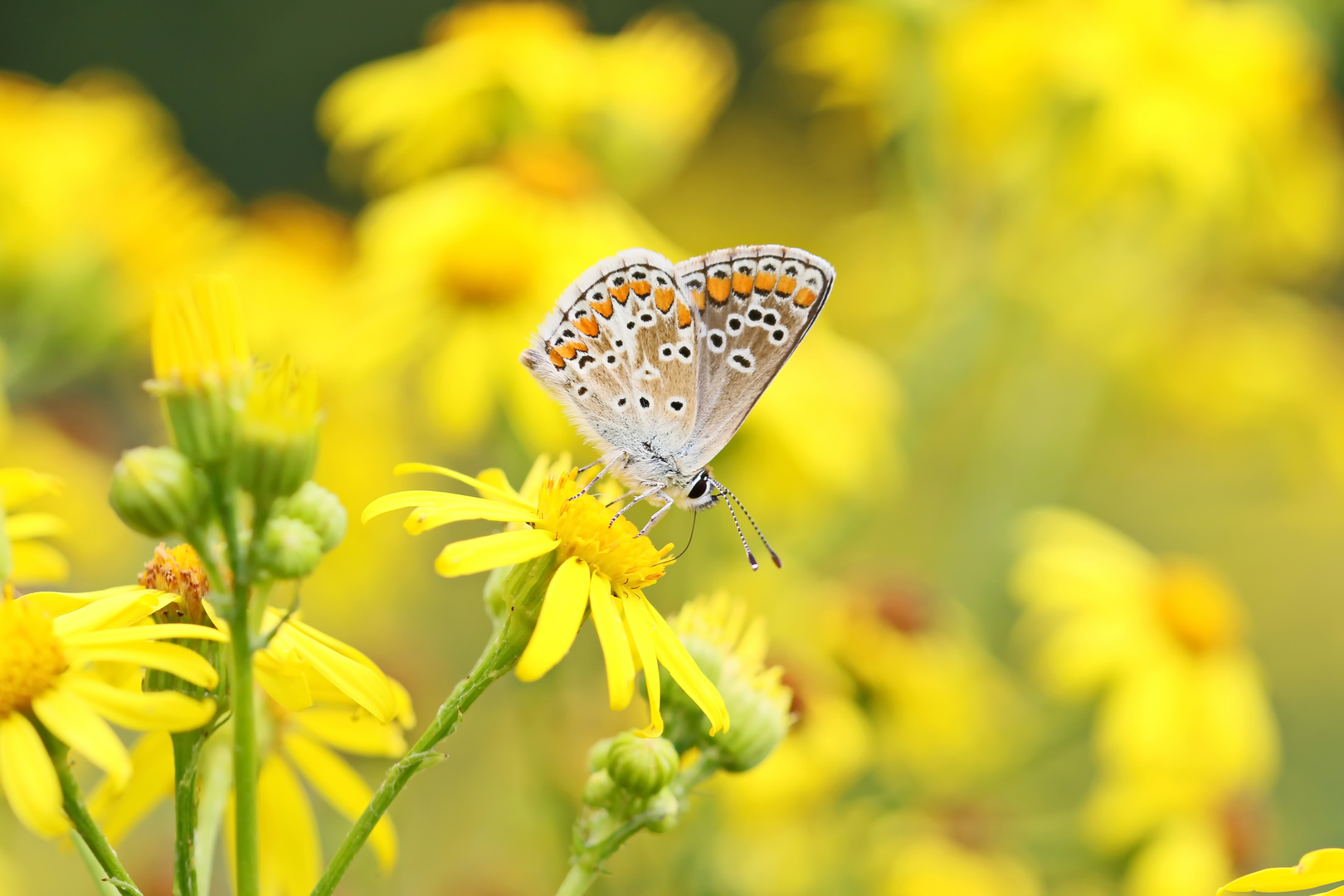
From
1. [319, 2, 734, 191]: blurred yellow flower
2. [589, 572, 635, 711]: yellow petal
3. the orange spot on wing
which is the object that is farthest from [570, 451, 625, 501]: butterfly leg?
[319, 2, 734, 191]: blurred yellow flower

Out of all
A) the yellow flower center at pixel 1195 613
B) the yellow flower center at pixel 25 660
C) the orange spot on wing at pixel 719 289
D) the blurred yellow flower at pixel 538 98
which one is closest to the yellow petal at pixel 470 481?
the yellow flower center at pixel 25 660

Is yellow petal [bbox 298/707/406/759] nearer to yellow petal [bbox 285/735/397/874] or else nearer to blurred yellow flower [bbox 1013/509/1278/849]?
yellow petal [bbox 285/735/397/874]

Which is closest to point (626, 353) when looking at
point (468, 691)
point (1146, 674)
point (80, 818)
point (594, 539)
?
point (594, 539)

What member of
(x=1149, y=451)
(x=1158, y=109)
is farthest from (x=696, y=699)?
Answer: (x=1149, y=451)

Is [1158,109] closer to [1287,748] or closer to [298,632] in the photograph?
[298,632]

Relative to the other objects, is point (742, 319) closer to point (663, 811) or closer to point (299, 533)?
point (663, 811)

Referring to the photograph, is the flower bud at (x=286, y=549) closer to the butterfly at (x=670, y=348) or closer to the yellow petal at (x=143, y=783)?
the yellow petal at (x=143, y=783)
